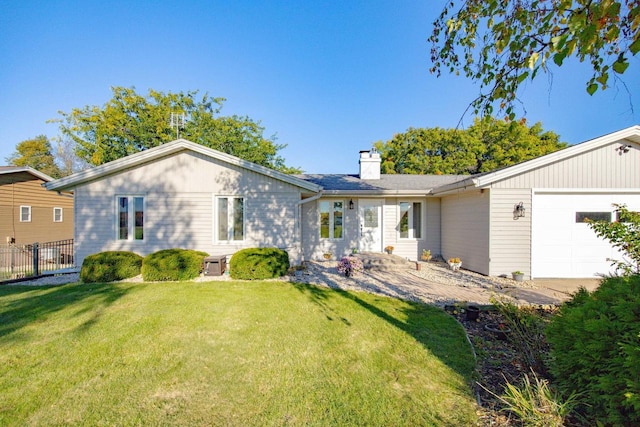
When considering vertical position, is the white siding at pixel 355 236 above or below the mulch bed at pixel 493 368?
above

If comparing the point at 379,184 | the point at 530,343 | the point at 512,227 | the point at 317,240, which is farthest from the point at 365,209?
the point at 530,343

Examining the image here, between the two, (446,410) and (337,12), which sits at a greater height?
(337,12)

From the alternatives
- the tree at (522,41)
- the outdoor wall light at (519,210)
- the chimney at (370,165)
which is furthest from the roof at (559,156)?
the chimney at (370,165)

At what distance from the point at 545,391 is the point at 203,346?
3.86 meters

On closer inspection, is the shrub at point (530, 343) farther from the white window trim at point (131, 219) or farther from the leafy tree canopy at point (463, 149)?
the leafy tree canopy at point (463, 149)

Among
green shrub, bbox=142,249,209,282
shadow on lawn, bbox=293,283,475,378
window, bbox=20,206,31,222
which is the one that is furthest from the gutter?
window, bbox=20,206,31,222

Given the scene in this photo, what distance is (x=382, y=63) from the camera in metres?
11.0

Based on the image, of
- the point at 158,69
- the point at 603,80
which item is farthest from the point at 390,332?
the point at 158,69

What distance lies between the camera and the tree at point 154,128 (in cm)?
2300

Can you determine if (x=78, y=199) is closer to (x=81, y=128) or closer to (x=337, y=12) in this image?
(x=337, y=12)

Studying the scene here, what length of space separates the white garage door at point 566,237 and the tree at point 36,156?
44.3m

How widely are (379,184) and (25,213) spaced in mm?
18860

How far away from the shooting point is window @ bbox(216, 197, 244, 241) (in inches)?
372

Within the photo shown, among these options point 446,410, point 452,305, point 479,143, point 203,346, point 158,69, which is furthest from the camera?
point 479,143
